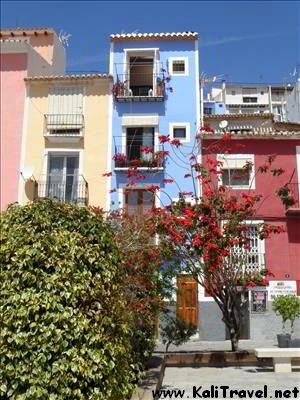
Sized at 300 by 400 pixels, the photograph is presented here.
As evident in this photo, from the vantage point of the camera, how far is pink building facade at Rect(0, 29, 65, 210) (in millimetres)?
21328

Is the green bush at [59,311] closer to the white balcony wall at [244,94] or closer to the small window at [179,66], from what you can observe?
the small window at [179,66]

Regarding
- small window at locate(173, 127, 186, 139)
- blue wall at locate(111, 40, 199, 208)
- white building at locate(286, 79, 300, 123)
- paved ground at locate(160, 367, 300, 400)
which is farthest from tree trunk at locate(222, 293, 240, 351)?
white building at locate(286, 79, 300, 123)

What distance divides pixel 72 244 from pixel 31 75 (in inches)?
725

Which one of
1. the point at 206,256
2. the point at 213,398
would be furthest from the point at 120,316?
the point at 206,256

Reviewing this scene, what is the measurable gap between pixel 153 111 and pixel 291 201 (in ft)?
23.5

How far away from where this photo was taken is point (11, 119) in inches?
872

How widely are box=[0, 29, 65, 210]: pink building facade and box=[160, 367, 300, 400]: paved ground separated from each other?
13.0m

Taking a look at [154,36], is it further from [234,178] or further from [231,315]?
[231,315]

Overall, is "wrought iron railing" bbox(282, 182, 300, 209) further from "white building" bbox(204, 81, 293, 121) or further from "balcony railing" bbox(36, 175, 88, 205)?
"white building" bbox(204, 81, 293, 121)

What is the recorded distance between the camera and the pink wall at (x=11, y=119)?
69.8ft

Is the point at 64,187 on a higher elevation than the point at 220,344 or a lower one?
higher

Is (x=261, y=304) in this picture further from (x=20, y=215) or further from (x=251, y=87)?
(x=251, y=87)

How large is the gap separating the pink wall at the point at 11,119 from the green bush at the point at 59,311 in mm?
15297

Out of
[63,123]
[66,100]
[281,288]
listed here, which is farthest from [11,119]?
[281,288]
